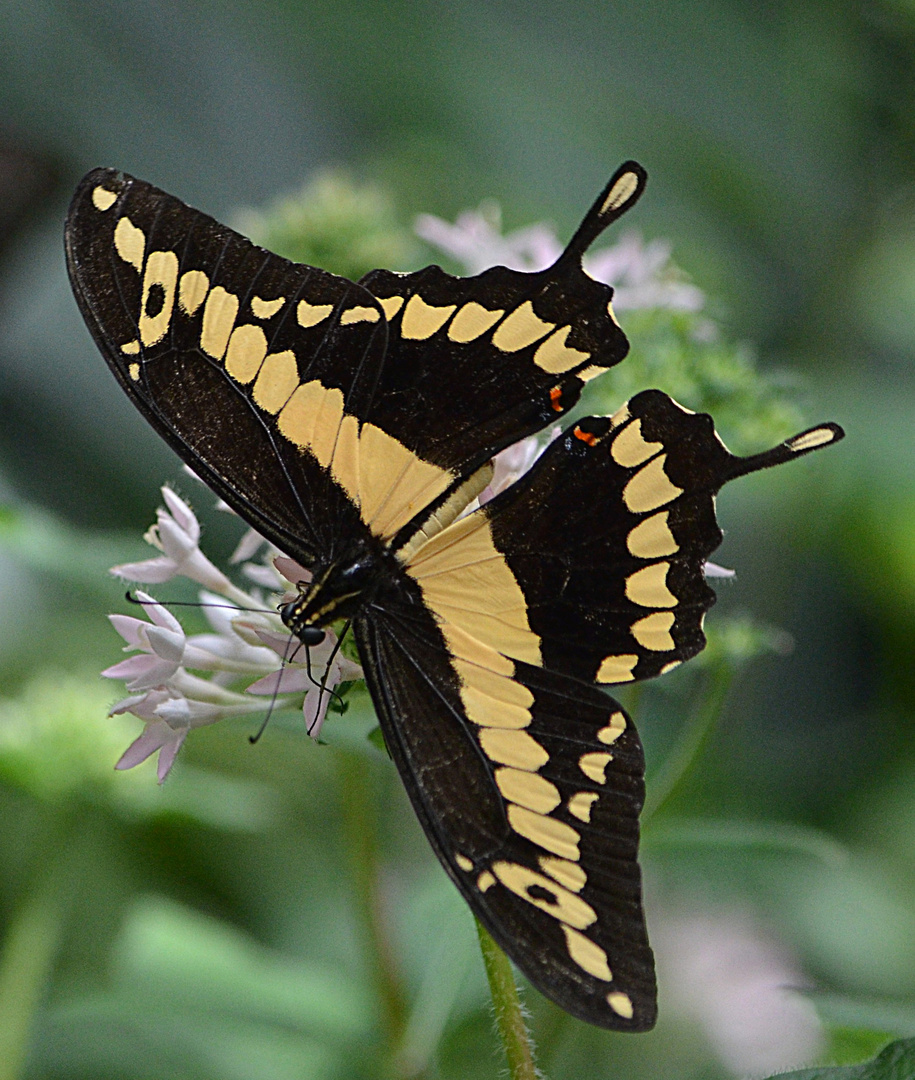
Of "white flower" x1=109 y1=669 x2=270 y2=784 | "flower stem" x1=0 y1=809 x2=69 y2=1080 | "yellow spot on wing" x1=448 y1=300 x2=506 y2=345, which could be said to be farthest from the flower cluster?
"flower stem" x1=0 y1=809 x2=69 y2=1080

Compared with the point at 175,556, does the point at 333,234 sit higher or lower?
higher

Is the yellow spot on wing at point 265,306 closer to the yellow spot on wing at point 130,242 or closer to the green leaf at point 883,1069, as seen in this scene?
the yellow spot on wing at point 130,242

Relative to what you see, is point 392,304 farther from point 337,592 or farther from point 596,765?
point 596,765

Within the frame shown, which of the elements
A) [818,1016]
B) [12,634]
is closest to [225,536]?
[12,634]

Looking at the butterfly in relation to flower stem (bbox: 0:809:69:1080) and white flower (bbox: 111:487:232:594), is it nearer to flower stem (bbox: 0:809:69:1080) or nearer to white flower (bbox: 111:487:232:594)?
white flower (bbox: 111:487:232:594)

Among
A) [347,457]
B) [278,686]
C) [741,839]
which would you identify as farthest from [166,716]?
[741,839]

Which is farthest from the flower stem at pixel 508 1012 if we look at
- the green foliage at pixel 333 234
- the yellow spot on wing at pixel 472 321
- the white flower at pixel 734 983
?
the white flower at pixel 734 983

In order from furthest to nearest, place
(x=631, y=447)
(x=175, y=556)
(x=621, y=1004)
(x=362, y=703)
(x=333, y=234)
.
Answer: (x=333, y=234) < (x=362, y=703) < (x=175, y=556) < (x=631, y=447) < (x=621, y=1004)
